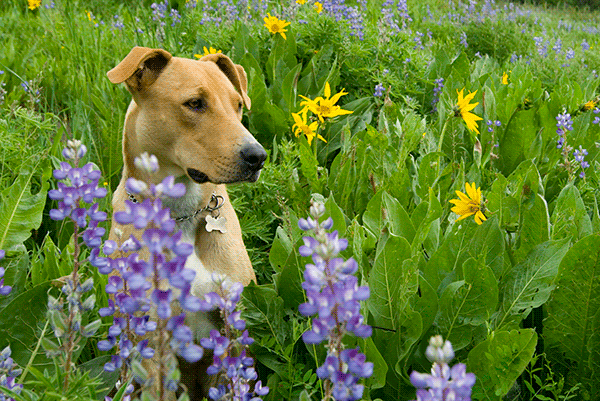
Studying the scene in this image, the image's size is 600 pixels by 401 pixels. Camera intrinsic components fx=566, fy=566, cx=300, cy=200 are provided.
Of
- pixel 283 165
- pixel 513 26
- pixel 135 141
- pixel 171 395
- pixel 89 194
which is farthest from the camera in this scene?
pixel 513 26

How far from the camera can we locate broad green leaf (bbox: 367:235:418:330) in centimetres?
182

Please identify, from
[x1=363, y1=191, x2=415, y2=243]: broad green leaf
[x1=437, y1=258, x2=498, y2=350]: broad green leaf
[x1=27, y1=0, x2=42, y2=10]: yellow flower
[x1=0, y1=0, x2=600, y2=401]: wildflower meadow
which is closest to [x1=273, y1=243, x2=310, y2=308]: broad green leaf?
[x1=0, y1=0, x2=600, y2=401]: wildflower meadow

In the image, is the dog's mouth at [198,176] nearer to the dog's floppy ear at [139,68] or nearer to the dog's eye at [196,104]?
the dog's eye at [196,104]

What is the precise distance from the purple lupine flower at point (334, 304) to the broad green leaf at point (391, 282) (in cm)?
91

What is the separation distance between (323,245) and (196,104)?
1.44m

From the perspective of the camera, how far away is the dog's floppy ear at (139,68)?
211 centimetres

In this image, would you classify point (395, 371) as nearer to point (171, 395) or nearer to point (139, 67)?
point (171, 395)

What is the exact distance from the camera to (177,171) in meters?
2.22

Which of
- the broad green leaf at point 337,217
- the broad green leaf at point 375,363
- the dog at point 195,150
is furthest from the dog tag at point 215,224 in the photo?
the broad green leaf at point 375,363

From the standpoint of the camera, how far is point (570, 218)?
2244 mm

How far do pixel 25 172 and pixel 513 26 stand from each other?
572cm

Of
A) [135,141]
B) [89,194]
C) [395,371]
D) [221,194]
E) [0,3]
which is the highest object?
[89,194]

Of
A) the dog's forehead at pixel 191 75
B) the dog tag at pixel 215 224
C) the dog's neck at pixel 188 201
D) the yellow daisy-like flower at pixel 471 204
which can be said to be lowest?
the dog tag at pixel 215 224

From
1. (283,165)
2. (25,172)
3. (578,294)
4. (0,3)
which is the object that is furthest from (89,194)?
(0,3)
